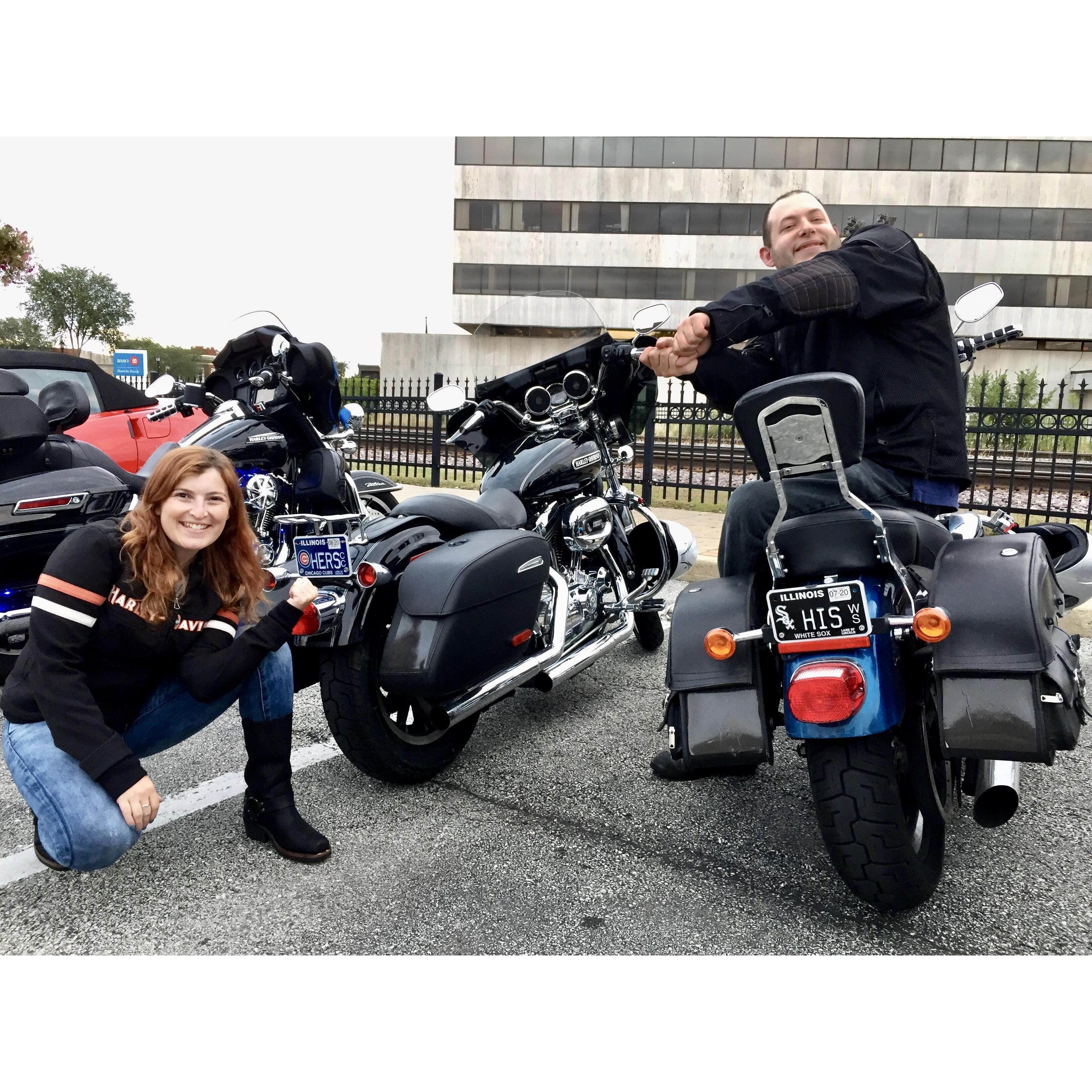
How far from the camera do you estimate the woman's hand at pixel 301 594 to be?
2314mm

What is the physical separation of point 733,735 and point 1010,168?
42.3m

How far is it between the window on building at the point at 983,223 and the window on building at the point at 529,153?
716 inches

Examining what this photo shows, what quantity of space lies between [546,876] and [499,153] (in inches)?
1611

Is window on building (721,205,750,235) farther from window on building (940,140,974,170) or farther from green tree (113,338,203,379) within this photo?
green tree (113,338,203,379)

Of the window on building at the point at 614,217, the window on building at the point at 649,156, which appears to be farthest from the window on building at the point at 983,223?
the window on building at the point at 614,217

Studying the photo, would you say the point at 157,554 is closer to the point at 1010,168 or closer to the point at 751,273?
the point at 751,273

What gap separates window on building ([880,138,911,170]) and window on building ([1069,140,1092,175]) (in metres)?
6.36

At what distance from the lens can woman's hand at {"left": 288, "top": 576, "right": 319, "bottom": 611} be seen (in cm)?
231

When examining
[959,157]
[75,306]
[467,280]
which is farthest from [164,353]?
[959,157]

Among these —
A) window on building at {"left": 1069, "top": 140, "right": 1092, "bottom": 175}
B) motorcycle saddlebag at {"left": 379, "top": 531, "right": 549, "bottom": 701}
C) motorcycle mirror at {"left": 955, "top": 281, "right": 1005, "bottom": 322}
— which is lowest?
motorcycle saddlebag at {"left": 379, "top": 531, "right": 549, "bottom": 701}

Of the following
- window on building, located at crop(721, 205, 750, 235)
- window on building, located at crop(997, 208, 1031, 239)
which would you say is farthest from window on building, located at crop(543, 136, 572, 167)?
window on building, located at crop(997, 208, 1031, 239)

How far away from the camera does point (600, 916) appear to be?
86.9 inches

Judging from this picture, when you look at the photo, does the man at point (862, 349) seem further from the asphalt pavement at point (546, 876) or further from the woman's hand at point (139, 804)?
the woman's hand at point (139, 804)

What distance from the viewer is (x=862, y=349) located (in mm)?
2324
